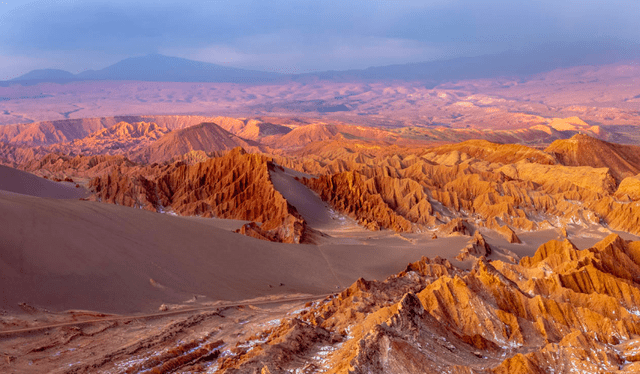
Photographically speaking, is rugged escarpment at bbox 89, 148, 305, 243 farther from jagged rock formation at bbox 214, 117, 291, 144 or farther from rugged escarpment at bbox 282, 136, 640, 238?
jagged rock formation at bbox 214, 117, 291, 144

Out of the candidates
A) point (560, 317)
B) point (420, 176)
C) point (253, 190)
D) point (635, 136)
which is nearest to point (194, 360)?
point (560, 317)

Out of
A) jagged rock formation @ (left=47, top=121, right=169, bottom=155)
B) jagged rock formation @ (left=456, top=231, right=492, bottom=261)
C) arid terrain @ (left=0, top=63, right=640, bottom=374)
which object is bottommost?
jagged rock formation @ (left=456, top=231, right=492, bottom=261)

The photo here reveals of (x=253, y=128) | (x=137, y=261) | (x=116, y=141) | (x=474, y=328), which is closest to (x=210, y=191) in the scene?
(x=137, y=261)

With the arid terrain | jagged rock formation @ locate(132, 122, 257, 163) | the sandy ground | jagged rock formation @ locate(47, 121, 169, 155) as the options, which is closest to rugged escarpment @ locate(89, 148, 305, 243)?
the arid terrain

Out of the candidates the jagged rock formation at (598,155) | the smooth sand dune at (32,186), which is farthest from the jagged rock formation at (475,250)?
the jagged rock formation at (598,155)

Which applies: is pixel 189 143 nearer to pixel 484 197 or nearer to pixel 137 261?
pixel 484 197

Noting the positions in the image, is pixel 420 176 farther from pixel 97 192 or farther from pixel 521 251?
pixel 97 192
